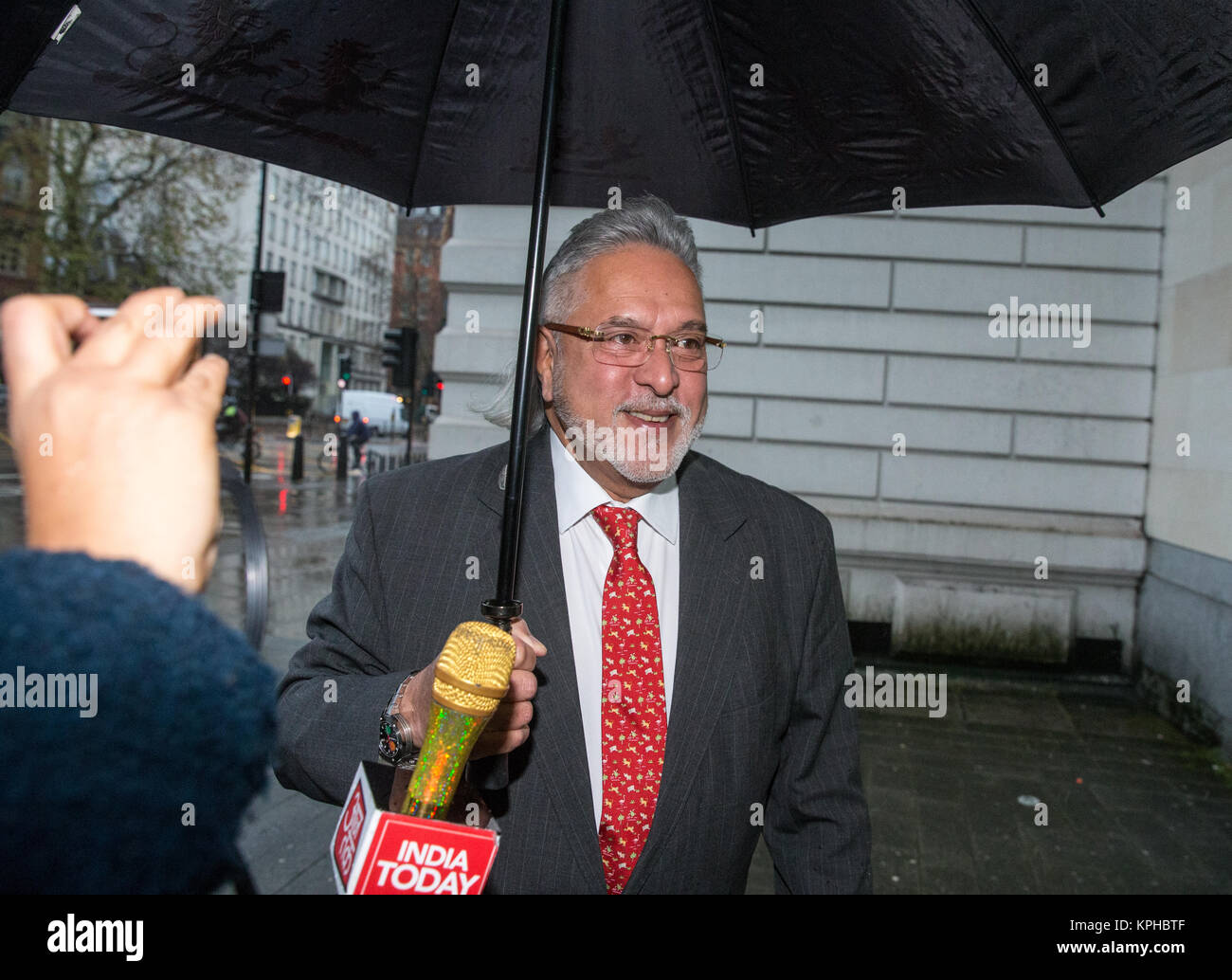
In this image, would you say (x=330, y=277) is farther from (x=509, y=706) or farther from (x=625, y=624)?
(x=509, y=706)

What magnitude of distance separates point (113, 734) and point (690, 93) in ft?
6.98

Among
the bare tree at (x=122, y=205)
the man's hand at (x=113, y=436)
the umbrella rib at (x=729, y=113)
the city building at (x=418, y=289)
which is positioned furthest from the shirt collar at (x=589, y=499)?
the city building at (x=418, y=289)

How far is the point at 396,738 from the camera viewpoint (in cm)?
147

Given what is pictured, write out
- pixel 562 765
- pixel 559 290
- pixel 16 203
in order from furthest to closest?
pixel 16 203 → pixel 559 290 → pixel 562 765

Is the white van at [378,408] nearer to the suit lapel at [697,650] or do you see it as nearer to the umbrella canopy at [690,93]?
the umbrella canopy at [690,93]

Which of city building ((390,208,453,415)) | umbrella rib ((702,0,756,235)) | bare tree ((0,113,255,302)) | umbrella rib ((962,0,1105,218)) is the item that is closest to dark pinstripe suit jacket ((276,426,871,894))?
umbrella rib ((702,0,756,235))

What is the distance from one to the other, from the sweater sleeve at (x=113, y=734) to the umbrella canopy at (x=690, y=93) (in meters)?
1.51

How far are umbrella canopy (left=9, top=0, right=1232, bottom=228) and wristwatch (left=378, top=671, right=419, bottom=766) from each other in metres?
1.23

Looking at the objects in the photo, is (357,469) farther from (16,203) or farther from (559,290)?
(559,290)

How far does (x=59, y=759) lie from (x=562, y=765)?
1.41 meters

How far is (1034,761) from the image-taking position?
228 inches
